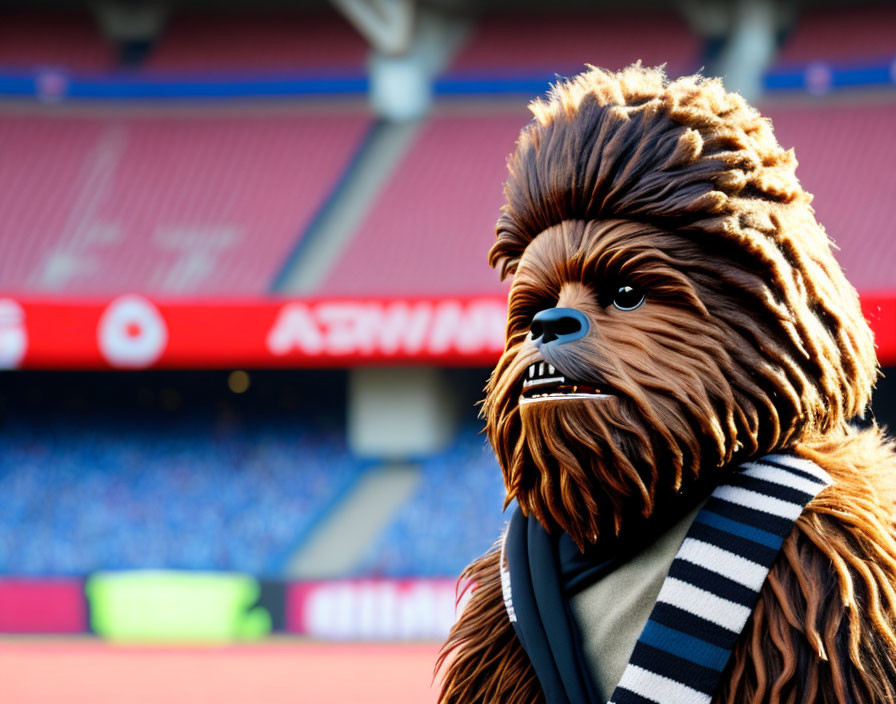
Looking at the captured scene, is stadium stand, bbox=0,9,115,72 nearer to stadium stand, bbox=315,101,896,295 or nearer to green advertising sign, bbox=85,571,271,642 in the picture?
stadium stand, bbox=315,101,896,295

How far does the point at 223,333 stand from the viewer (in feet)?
30.2

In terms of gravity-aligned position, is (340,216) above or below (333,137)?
below

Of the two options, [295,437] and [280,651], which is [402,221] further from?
[280,651]

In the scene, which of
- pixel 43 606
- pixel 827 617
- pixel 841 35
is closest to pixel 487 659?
pixel 827 617

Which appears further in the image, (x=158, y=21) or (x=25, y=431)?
(x=158, y=21)

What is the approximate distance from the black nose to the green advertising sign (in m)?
8.27

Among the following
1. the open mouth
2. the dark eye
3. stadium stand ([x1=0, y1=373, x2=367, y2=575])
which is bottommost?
the open mouth

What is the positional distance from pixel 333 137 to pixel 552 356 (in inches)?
426

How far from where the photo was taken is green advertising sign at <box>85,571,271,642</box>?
29.5ft

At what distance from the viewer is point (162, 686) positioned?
7082 millimetres

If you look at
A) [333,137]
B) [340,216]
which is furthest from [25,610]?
[333,137]

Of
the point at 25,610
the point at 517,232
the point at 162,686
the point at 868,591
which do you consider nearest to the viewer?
the point at 868,591

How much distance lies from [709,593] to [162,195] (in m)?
10.8

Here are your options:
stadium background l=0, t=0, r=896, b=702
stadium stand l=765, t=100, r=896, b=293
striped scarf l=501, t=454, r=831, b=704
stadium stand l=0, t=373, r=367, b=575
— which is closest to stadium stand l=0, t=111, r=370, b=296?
stadium background l=0, t=0, r=896, b=702
